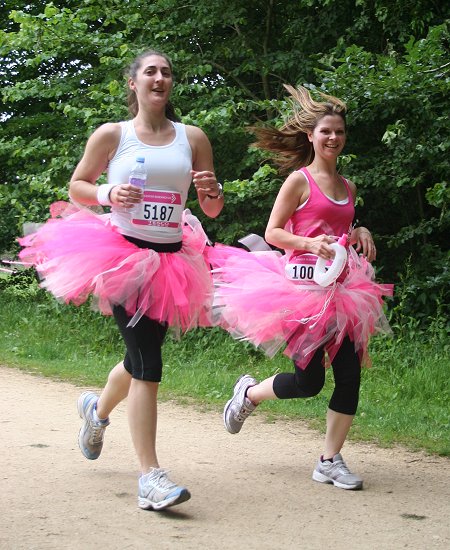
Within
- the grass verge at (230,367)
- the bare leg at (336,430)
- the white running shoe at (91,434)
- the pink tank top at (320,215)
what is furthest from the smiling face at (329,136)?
the grass verge at (230,367)

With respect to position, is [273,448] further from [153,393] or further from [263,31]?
[263,31]

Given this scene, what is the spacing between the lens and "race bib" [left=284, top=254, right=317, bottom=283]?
17.3 feet

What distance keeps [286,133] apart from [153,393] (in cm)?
189

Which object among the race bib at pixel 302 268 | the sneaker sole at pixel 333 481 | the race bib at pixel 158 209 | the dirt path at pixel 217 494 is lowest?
the dirt path at pixel 217 494

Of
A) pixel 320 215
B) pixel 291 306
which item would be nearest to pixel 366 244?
pixel 320 215

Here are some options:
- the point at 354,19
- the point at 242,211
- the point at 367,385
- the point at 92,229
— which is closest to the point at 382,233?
the point at 242,211

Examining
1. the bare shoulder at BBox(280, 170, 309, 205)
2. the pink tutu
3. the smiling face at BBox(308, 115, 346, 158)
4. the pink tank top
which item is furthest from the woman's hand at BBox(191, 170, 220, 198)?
the smiling face at BBox(308, 115, 346, 158)

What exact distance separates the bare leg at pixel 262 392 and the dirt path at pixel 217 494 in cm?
38

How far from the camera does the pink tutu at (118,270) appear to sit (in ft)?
15.9

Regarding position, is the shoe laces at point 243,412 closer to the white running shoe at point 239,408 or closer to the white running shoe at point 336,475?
the white running shoe at point 239,408

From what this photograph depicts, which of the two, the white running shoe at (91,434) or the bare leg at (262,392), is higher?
the bare leg at (262,392)

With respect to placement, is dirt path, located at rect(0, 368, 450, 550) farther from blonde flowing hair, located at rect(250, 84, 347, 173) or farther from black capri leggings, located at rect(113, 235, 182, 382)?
blonde flowing hair, located at rect(250, 84, 347, 173)

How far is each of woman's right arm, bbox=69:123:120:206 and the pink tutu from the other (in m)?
0.22

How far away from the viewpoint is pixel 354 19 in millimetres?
10820
